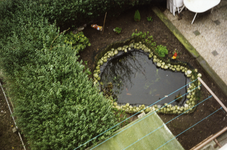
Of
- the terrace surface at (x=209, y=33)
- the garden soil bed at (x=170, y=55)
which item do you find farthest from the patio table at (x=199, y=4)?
the garden soil bed at (x=170, y=55)

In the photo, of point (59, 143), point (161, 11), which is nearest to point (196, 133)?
point (59, 143)

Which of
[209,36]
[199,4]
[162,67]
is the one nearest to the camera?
[162,67]

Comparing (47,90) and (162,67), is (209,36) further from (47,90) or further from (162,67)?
(47,90)

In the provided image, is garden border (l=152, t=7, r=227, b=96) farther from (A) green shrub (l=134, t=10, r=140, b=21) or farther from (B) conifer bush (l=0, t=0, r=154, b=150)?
(B) conifer bush (l=0, t=0, r=154, b=150)

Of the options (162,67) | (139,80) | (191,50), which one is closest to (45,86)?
(139,80)

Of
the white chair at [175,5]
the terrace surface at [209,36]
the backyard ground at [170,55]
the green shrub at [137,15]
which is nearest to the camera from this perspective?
the backyard ground at [170,55]

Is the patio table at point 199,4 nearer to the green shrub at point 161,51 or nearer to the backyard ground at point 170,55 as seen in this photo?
the backyard ground at point 170,55
